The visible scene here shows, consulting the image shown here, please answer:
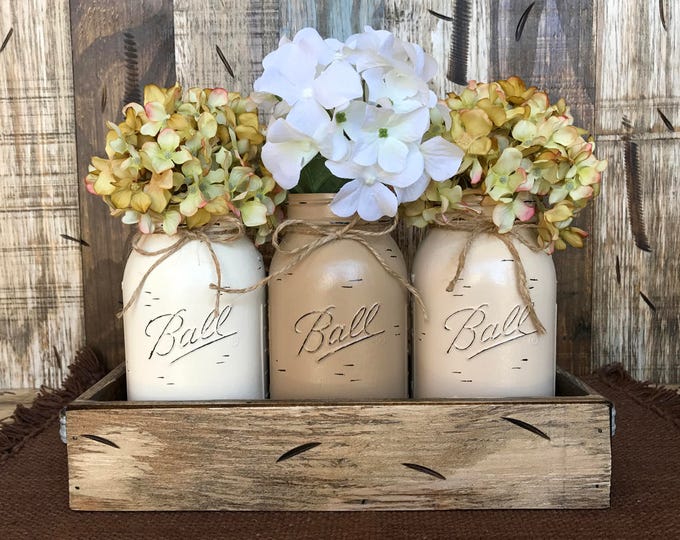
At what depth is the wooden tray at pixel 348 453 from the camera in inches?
22.7

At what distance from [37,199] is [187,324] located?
0.43 m

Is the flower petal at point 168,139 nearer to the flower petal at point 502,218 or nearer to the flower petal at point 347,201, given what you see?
the flower petal at point 347,201

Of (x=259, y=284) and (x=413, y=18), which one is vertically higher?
(x=413, y=18)

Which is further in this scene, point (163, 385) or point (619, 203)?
point (619, 203)

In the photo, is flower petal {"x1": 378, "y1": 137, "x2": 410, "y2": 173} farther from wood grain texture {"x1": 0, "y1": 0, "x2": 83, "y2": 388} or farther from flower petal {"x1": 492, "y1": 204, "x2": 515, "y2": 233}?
wood grain texture {"x1": 0, "y1": 0, "x2": 83, "y2": 388}

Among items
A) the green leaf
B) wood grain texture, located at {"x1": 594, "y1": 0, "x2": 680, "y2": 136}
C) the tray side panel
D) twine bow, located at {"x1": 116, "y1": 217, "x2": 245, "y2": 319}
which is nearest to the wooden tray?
the tray side panel

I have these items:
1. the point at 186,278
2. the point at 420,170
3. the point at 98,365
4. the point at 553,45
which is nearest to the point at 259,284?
the point at 186,278

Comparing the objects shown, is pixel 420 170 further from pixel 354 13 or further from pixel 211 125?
pixel 354 13

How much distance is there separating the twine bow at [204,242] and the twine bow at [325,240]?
21mm

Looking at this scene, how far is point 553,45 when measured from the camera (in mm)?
892

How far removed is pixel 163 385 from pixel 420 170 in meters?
0.31

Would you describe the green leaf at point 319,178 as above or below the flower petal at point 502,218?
above

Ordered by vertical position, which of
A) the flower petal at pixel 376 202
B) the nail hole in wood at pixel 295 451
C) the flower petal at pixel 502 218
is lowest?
the nail hole in wood at pixel 295 451

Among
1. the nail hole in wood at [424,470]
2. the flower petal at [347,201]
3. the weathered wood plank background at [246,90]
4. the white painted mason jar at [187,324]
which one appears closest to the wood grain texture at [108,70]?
the weathered wood plank background at [246,90]
